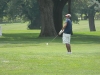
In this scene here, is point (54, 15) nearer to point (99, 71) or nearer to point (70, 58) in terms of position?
point (70, 58)

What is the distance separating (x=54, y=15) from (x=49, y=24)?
4.85 metres

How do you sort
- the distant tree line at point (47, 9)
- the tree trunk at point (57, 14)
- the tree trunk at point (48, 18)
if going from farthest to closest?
the tree trunk at point (57, 14) → the distant tree line at point (47, 9) → the tree trunk at point (48, 18)

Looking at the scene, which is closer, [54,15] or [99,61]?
[99,61]

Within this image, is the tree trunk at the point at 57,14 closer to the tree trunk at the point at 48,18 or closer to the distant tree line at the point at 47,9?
the distant tree line at the point at 47,9

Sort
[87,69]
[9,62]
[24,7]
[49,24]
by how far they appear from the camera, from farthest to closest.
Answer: [24,7] < [49,24] < [9,62] < [87,69]

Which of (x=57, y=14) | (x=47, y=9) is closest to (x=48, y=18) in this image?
(x=47, y=9)

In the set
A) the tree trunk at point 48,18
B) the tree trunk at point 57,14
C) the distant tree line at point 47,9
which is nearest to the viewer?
the tree trunk at point 48,18

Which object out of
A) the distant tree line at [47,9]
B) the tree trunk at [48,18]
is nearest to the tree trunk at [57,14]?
the distant tree line at [47,9]

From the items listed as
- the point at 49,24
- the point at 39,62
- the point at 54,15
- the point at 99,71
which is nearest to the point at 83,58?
the point at 39,62

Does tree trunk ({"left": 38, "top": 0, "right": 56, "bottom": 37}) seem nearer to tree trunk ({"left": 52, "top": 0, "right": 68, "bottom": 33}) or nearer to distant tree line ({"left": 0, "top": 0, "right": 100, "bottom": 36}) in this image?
distant tree line ({"left": 0, "top": 0, "right": 100, "bottom": 36})

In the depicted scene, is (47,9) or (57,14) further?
(57,14)

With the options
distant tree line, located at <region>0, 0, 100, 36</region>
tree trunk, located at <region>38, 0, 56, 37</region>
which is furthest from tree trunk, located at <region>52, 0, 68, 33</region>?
tree trunk, located at <region>38, 0, 56, 37</region>

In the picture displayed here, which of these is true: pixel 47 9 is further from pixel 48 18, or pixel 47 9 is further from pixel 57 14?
pixel 57 14

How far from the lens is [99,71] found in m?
13.9
